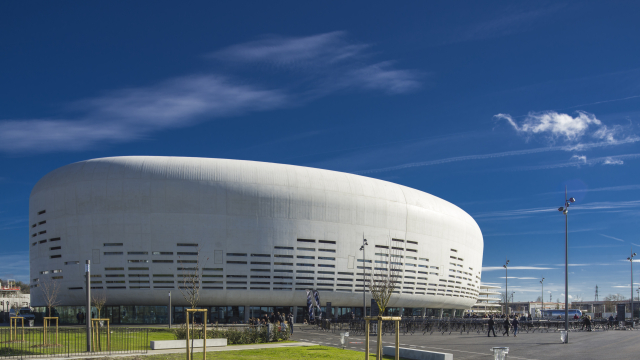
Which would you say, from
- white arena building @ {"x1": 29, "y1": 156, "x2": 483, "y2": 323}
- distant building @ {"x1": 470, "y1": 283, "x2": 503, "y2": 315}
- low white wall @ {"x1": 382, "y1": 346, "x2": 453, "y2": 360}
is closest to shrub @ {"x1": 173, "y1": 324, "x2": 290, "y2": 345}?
low white wall @ {"x1": 382, "y1": 346, "x2": 453, "y2": 360}

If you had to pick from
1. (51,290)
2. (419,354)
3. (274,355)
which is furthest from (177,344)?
(51,290)

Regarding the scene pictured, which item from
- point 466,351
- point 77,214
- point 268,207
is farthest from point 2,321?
point 466,351

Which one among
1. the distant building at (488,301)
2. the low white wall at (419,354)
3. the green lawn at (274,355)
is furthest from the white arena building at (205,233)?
the distant building at (488,301)

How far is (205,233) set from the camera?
52.8m

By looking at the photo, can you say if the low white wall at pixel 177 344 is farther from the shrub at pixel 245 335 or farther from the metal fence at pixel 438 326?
the metal fence at pixel 438 326

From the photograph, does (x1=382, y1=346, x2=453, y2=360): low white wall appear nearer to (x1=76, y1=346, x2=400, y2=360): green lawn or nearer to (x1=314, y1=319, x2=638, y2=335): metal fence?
(x1=76, y1=346, x2=400, y2=360): green lawn

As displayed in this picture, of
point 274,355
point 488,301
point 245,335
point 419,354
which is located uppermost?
point 419,354

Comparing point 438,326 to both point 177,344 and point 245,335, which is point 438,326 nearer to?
point 245,335

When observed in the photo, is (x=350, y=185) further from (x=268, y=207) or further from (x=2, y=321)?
(x=2, y=321)

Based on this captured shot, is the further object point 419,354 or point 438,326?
point 438,326

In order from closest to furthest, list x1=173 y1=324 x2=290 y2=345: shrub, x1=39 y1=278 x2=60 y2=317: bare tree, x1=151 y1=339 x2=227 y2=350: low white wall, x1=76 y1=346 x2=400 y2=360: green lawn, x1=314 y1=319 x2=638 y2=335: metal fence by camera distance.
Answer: x1=76 y1=346 x2=400 y2=360: green lawn → x1=151 y1=339 x2=227 y2=350: low white wall → x1=173 y1=324 x2=290 y2=345: shrub → x1=314 y1=319 x2=638 y2=335: metal fence → x1=39 y1=278 x2=60 y2=317: bare tree

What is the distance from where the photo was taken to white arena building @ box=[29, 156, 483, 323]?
52.0m

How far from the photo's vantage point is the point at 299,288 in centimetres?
5578

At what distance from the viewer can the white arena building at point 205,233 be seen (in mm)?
52000
